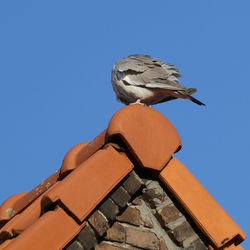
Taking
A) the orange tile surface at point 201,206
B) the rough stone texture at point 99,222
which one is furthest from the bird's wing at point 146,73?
the rough stone texture at point 99,222

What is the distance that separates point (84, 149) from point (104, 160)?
0.67m

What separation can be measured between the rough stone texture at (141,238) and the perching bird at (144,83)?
2059 millimetres

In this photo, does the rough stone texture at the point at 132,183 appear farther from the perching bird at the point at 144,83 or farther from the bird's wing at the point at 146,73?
the bird's wing at the point at 146,73

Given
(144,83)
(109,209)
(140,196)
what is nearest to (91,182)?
(109,209)

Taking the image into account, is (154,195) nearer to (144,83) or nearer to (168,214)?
(168,214)

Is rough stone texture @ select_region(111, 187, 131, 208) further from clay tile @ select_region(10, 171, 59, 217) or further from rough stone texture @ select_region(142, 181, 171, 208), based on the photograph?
clay tile @ select_region(10, 171, 59, 217)

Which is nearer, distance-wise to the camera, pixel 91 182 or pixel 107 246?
pixel 91 182

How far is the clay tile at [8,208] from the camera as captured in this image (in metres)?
6.07

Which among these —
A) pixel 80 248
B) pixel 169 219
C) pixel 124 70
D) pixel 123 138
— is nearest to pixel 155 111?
pixel 123 138

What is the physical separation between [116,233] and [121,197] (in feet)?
0.74

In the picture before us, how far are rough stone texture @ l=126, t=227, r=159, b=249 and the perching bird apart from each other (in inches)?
81.1

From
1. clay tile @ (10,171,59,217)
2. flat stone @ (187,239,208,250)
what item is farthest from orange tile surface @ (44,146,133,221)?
clay tile @ (10,171,59,217)

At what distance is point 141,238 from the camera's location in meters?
4.77

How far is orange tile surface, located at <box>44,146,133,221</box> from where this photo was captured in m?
4.32
